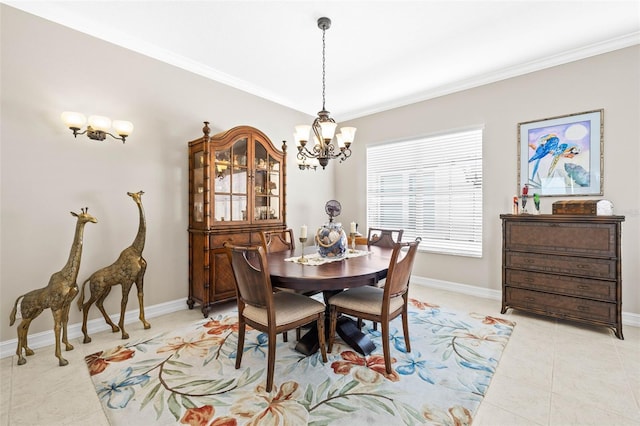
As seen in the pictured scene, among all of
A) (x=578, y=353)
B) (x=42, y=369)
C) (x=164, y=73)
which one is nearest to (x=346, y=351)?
(x=578, y=353)

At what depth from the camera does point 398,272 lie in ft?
6.70

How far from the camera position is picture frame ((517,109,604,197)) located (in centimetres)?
295

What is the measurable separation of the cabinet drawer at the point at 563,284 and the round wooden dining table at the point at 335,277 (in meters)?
1.54

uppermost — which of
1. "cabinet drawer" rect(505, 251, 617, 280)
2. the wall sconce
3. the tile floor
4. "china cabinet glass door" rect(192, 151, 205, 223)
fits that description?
the wall sconce

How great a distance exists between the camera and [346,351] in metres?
2.29

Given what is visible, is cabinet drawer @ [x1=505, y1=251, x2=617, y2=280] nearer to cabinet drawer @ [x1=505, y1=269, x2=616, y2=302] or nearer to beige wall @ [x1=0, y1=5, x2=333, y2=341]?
cabinet drawer @ [x1=505, y1=269, x2=616, y2=302]

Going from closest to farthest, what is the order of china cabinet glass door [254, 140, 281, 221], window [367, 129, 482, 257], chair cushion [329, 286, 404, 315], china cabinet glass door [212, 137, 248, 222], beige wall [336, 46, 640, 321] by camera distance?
chair cushion [329, 286, 404, 315] → beige wall [336, 46, 640, 321] → china cabinet glass door [212, 137, 248, 222] → china cabinet glass door [254, 140, 281, 221] → window [367, 129, 482, 257]

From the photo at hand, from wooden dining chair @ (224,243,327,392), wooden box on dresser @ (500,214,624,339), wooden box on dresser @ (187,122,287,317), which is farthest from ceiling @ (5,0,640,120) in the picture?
wooden dining chair @ (224,243,327,392)

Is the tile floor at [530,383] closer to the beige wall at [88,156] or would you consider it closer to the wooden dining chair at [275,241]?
the beige wall at [88,156]

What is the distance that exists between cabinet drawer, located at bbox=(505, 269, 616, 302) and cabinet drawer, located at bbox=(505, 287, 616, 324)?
53mm

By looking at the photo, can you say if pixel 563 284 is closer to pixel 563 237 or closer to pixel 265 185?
pixel 563 237

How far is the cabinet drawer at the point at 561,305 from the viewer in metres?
2.60

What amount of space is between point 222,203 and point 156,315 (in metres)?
1.40

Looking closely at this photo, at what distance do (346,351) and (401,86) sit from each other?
134 inches
